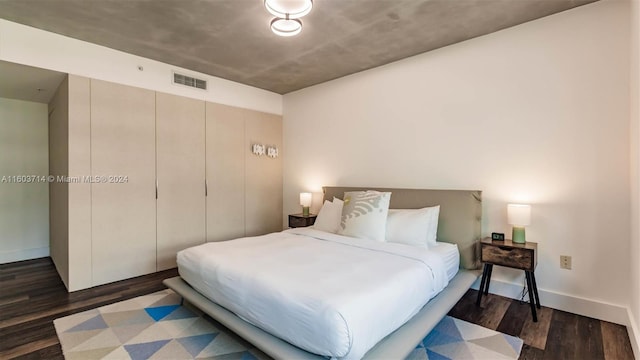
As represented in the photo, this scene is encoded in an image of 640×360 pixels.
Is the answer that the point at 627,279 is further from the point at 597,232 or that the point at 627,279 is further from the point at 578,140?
the point at 578,140

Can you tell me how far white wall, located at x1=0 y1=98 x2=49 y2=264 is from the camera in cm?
434

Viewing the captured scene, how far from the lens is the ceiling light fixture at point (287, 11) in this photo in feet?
7.33

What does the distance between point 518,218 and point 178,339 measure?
309 centimetres

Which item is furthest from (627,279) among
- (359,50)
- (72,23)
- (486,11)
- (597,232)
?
(72,23)

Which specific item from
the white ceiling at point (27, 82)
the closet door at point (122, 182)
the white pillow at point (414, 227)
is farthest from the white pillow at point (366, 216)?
the white ceiling at point (27, 82)

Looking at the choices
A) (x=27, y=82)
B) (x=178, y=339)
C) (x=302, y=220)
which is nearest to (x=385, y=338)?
(x=178, y=339)

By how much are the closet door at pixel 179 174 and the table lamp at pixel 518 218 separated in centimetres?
387

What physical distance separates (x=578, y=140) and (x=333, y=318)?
2756mm

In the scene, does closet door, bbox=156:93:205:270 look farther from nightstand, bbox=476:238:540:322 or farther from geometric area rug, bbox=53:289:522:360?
nightstand, bbox=476:238:540:322

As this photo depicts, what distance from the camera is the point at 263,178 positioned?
202 inches

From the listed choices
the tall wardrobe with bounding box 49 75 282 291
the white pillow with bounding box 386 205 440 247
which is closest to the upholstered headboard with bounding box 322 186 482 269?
the white pillow with bounding box 386 205 440 247

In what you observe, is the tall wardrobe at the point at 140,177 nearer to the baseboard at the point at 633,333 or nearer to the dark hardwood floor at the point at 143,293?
the dark hardwood floor at the point at 143,293

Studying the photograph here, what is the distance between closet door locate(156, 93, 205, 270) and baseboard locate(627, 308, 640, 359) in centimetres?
455

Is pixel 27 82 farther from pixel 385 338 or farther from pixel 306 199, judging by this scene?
pixel 385 338
